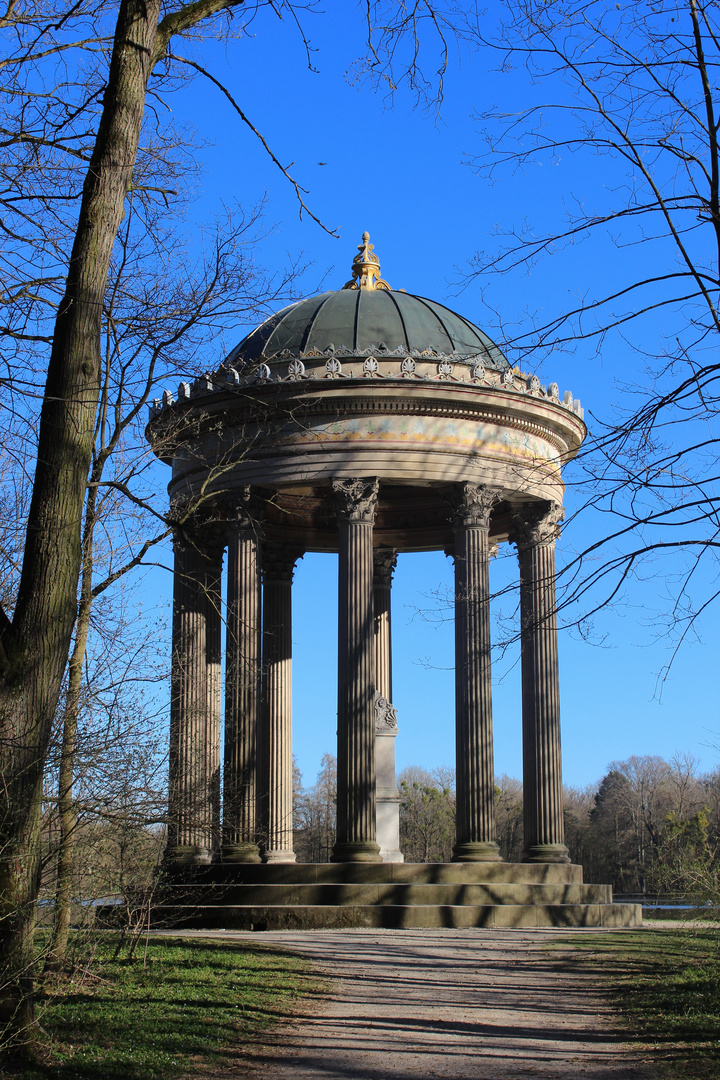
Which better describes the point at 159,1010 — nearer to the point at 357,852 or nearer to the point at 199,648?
the point at 357,852

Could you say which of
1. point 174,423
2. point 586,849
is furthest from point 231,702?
point 586,849

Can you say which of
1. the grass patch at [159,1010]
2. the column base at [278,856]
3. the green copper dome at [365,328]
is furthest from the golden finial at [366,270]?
the grass patch at [159,1010]

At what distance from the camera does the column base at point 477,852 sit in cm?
3769

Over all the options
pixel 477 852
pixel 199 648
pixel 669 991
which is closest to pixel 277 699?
pixel 199 648

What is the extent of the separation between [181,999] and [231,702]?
21.7 m

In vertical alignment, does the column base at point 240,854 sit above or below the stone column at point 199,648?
below

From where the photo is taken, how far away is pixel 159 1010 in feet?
54.3

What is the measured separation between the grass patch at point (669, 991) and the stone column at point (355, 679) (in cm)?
883

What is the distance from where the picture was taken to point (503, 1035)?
1552 centimetres

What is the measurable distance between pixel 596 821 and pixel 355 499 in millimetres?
104822

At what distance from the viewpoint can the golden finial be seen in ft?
156

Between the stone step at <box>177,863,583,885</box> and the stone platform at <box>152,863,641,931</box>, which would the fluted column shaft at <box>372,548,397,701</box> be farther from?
the stone platform at <box>152,863,641,931</box>

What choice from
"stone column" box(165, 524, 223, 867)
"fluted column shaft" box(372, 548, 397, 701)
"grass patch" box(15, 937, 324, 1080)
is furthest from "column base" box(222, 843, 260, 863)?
"grass patch" box(15, 937, 324, 1080)

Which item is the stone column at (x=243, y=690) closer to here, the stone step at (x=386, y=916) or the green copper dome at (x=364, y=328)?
the stone step at (x=386, y=916)
